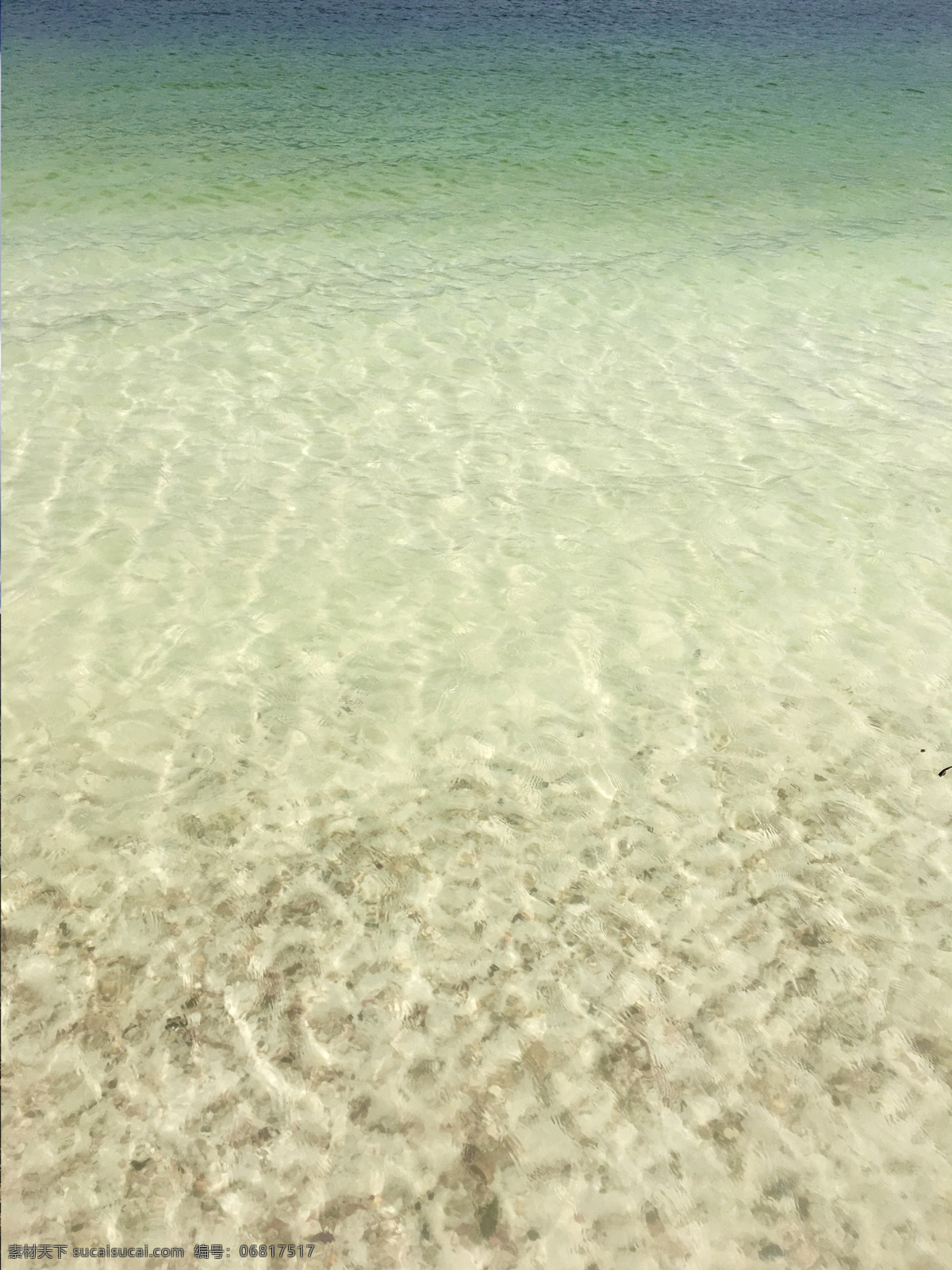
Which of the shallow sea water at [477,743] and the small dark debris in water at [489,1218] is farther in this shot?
the shallow sea water at [477,743]

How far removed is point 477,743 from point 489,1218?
1.55 meters

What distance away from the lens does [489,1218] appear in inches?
96.7

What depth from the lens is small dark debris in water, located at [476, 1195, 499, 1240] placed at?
7.99ft

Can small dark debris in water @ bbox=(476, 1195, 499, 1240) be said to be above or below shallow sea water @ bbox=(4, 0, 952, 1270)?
below

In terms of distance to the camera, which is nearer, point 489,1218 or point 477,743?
point 489,1218

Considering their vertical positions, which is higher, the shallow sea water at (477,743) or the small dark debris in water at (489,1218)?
the shallow sea water at (477,743)

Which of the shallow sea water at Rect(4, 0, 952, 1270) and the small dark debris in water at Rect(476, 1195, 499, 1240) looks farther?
the shallow sea water at Rect(4, 0, 952, 1270)

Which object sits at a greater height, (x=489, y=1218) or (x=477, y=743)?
(x=477, y=743)

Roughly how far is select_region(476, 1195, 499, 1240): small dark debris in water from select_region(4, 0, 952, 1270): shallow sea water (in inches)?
0.5

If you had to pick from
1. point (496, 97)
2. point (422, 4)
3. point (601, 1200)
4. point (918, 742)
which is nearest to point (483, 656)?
point (918, 742)

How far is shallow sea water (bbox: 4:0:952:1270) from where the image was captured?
256 cm

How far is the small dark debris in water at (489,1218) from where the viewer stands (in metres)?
2.44

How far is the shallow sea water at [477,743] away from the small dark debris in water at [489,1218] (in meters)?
0.01

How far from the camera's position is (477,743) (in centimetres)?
365
